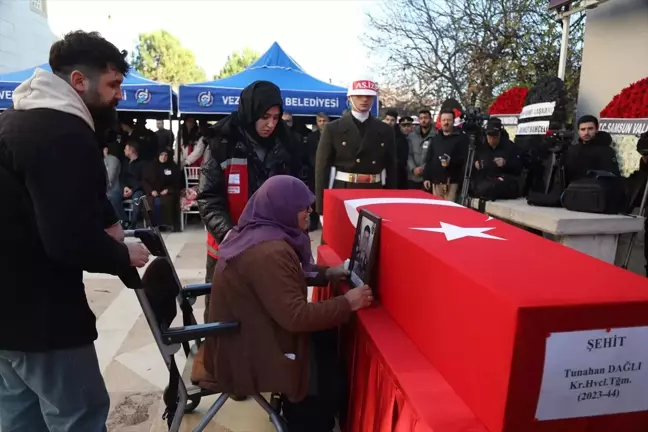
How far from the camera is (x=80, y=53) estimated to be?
140 centimetres

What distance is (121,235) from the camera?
1.73m

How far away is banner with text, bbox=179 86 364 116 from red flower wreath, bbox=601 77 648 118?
3.42 m

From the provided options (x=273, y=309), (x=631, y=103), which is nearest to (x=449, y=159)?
(x=631, y=103)

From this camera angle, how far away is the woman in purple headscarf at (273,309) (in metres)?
1.63

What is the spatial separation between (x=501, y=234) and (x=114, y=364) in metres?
2.51

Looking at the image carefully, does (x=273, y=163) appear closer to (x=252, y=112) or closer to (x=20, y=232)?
(x=252, y=112)

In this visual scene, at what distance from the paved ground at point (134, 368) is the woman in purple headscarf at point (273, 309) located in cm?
64

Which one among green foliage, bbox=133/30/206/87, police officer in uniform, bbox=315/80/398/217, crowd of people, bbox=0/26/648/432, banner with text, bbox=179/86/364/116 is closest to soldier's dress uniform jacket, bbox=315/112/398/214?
police officer in uniform, bbox=315/80/398/217

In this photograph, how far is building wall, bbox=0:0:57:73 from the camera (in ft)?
35.9

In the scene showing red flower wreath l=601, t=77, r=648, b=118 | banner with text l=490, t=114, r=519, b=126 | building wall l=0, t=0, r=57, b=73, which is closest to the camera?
red flower wreath l=601, t=77, r=648, b=118

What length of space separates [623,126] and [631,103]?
0.24 m

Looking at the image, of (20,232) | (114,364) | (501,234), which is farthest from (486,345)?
(114,364)

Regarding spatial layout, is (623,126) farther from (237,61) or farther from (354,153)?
(237,61)

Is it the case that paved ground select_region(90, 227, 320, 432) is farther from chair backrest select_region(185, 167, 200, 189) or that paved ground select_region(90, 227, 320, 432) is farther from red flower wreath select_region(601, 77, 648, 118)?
red flower wreath select_region(601, 77, 648, 118)
